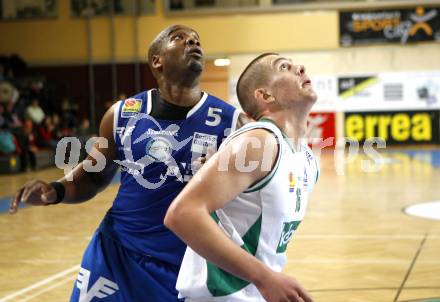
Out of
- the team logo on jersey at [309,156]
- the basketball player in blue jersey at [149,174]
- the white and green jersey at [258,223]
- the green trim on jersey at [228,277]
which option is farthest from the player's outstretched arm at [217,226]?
the basketball player in blue jersey at [149,174]

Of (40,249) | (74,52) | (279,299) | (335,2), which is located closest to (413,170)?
(335,2)

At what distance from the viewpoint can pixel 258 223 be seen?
7.02 ft

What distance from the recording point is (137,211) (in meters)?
3.24

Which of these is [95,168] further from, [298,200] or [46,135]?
[46,135]

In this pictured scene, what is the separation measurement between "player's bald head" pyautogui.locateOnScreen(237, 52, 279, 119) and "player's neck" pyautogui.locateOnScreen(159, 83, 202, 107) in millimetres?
1089

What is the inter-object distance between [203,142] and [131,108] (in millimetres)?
407

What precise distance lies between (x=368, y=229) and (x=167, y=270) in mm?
5454

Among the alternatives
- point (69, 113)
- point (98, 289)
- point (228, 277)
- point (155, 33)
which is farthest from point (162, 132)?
point (155, 33)

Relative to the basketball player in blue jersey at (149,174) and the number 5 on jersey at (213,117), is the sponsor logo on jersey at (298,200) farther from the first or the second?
the number 5 on jersey at (213,117)

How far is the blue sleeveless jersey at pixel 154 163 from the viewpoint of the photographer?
319cm

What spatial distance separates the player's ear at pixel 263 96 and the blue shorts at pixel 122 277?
3.72 ft

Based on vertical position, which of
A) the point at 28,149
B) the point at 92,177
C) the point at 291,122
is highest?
the point at 291,122

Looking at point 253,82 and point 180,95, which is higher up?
point 253,82

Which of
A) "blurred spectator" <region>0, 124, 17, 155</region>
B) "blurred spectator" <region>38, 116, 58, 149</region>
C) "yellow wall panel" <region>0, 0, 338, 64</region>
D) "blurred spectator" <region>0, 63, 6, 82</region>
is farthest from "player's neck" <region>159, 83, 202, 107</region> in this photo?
"yellow wall panel" <region>0, 0, 338, 64</region>
